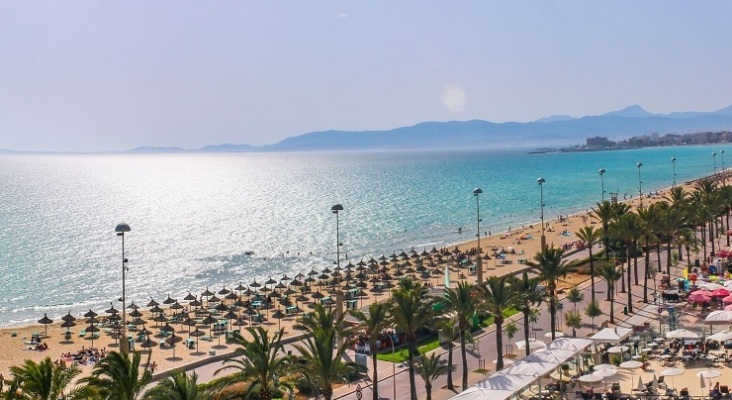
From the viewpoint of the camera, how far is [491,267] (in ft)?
221

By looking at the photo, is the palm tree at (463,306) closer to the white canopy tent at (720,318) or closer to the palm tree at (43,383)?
the white canopy tent at (720,318)

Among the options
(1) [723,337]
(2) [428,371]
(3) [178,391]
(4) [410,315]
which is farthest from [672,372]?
(3) [178,391]

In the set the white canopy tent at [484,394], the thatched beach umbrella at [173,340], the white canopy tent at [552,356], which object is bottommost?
the thatched beach umbrella at [173,340]

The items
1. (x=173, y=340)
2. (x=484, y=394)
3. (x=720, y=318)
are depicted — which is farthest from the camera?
(x=173, y=340)

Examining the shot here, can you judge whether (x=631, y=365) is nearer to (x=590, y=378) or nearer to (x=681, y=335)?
(x=590, y=378)

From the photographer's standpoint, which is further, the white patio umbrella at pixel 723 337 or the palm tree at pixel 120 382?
the white patio umbrella at pixel 723 337

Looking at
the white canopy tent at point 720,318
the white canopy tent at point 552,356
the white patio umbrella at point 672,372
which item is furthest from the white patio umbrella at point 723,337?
the white canopy tent at point 552,356

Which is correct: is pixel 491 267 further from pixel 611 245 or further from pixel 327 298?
pixel 327 298

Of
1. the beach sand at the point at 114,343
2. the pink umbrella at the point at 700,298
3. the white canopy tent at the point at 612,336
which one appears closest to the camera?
the white canopy tent at the point at 612,336

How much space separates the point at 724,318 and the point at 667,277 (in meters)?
15.0

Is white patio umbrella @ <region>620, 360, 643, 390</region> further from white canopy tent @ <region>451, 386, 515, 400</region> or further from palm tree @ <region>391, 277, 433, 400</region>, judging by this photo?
palm tree @ <region>391, 277, 433, 400</region>

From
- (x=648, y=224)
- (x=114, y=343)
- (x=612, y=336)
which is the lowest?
(x=114, y=343)

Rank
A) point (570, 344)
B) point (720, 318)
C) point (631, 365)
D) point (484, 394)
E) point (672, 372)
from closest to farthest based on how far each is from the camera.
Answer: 1. point (484, 394)
2. point (672, 372)
3. point (570, 344)
4. point (631, 365)
5. point (720, 318)

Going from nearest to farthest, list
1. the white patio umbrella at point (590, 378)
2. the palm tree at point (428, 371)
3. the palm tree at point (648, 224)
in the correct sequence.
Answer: the palm tree at point (428, 371)
the white patio umbrella at point (590, 378)
the palm tree at point (648, 224)
